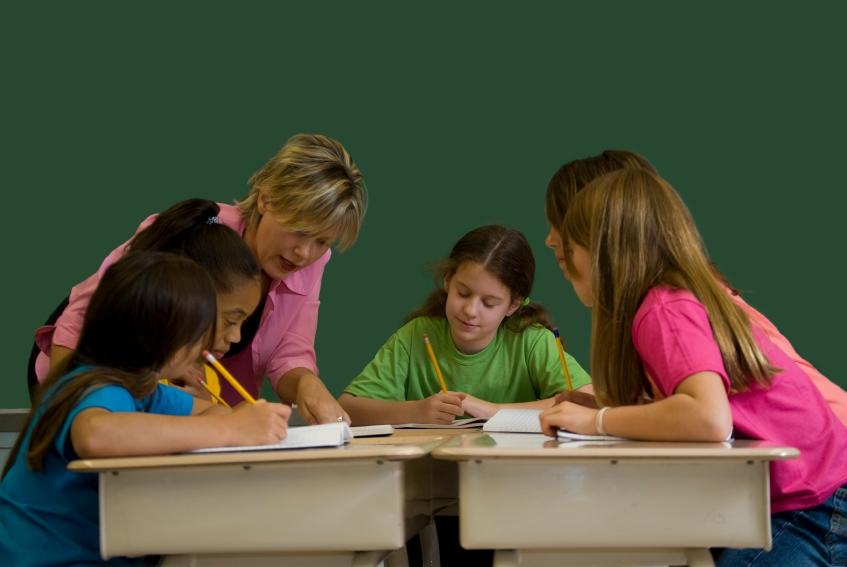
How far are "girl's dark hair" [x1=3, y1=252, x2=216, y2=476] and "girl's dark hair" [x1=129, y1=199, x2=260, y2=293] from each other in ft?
1.60

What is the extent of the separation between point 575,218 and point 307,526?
28.2 inches

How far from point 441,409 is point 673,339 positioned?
1.06 m

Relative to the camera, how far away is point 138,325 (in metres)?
1.72

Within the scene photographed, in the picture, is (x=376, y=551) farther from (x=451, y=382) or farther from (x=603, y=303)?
(x=451, y=382)

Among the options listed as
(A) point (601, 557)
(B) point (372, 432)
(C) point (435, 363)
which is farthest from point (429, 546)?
(A) point (601, 557)

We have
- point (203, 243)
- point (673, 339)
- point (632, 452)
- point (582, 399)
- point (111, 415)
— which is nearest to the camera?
point (632, 452)

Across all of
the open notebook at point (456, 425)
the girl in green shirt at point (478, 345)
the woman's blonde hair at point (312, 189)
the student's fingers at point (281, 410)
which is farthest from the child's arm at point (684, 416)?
the girl in green shirt at point (478, 345)

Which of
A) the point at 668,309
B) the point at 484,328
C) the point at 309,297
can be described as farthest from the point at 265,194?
the point at 668,309

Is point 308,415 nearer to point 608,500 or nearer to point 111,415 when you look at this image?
point 111,415

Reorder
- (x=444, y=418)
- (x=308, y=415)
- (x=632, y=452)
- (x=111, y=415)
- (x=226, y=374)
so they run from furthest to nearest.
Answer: (x=444, y=418), (x=308, y=415), (x=226, y=374), (x=111, y=415), (x=632, y=452)

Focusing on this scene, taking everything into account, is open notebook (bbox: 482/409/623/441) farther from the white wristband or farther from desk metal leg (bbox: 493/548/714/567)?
desk metal leg (bbox: 493/548/714/567)

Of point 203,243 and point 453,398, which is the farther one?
point 453,398

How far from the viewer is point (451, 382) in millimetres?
3000

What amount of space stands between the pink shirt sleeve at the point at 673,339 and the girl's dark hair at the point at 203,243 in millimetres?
881
